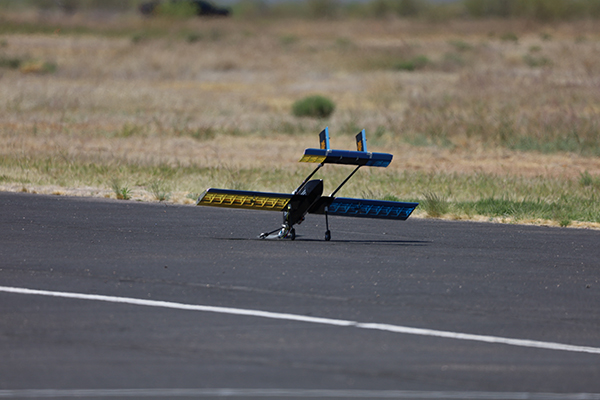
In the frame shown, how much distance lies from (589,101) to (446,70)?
2322 cm

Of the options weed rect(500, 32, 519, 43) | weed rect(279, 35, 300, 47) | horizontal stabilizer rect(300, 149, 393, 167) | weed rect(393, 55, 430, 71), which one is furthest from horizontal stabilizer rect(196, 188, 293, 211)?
weed rect(500, 32, 519, 43)

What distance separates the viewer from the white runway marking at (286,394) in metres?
6.33

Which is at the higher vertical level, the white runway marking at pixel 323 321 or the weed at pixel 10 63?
the white runway marking at pixel 323 321

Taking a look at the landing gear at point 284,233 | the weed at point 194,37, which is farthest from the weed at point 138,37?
the landing gear at point 284,233

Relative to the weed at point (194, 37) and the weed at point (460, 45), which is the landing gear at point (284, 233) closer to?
the weed at point (194, 37)

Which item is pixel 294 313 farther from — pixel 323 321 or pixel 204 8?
pixel 204 8

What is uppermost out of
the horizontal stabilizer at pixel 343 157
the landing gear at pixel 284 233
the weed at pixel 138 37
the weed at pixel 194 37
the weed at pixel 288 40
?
the horizontal stabilizer at pixel 343 157

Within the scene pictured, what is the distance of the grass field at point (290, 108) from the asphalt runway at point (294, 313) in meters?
4.87

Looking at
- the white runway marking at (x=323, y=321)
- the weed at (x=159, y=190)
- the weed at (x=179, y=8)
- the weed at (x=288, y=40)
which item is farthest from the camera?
the weed at (x=179, y=8)

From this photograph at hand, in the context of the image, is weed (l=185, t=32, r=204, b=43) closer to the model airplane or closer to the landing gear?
the landing gear

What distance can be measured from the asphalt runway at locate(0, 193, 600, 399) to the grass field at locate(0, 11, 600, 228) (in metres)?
4.87

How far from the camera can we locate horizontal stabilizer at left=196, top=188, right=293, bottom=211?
12336 millimetres

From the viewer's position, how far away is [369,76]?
187 feet

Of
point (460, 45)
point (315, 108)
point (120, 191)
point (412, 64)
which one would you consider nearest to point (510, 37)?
point (460, 45)
